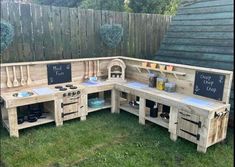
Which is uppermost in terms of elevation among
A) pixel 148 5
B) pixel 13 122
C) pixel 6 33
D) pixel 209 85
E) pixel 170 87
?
pixel 148 5

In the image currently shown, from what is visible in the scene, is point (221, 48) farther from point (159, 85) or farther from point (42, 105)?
point (42, 105)

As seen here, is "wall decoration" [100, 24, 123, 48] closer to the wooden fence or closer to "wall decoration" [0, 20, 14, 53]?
the wooden fence

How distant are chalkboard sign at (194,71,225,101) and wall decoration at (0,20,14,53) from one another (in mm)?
3306

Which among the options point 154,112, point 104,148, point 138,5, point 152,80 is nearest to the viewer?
point 104,148

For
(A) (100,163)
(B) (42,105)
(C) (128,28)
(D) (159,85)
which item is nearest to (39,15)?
(B) (42,105)

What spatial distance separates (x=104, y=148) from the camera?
370 cm

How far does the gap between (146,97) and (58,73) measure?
6.23 ft

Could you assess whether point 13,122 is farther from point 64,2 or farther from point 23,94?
point 64,2

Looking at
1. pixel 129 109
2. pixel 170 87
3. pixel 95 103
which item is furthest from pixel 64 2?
pixel 170 87

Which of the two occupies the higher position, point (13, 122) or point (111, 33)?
point (111, 33)

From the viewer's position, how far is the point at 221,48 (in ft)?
15.3

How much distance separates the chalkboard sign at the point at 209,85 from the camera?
3693mm

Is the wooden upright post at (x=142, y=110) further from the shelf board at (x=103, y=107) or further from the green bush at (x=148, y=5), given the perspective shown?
the green bush at (x=148, y=5)

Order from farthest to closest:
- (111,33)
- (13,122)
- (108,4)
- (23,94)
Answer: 1. (108,4)
2. (111,33)
3. (23,94)
4. (13,122)
